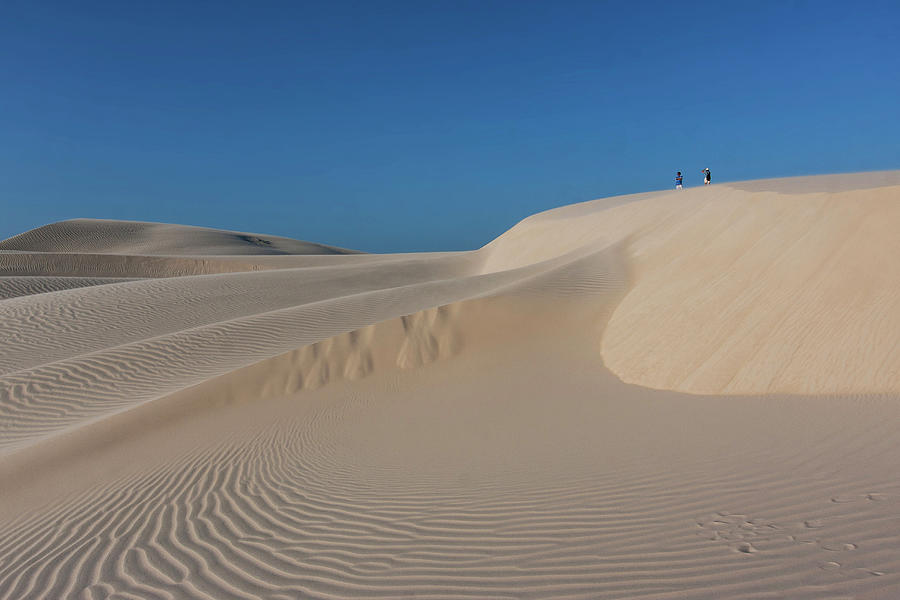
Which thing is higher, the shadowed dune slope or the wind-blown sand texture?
the shadowed dune slope

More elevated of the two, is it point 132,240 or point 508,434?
point 132,240

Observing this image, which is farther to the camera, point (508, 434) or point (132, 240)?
point (132, 240)

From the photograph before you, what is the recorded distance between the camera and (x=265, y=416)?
859cm

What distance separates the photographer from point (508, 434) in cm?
659

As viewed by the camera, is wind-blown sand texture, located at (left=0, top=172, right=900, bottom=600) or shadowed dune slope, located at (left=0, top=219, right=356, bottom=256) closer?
wind-blown sand texture, located at (left=0, top=172, right=900, bottom=600)

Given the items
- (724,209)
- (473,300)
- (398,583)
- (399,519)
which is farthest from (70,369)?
(724,209)

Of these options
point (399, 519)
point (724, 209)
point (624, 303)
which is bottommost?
point (399, 519)

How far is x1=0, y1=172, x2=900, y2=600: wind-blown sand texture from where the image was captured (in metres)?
3.41

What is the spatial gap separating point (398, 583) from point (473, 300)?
896cm

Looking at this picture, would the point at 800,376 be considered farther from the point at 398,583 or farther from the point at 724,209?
the point at 724,209

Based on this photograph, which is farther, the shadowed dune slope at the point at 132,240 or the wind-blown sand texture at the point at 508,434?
the shadowed dune slope at the point at 132,240

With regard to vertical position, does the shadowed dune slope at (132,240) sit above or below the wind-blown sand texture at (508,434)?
above

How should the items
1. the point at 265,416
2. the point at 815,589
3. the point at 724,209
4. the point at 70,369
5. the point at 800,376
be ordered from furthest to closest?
1. the point at 724,209
2. the point at 70,369
3. the point at 265,416
4. the point at 800,376
5. the point at 815,589

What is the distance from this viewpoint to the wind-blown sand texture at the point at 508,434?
341 cm
